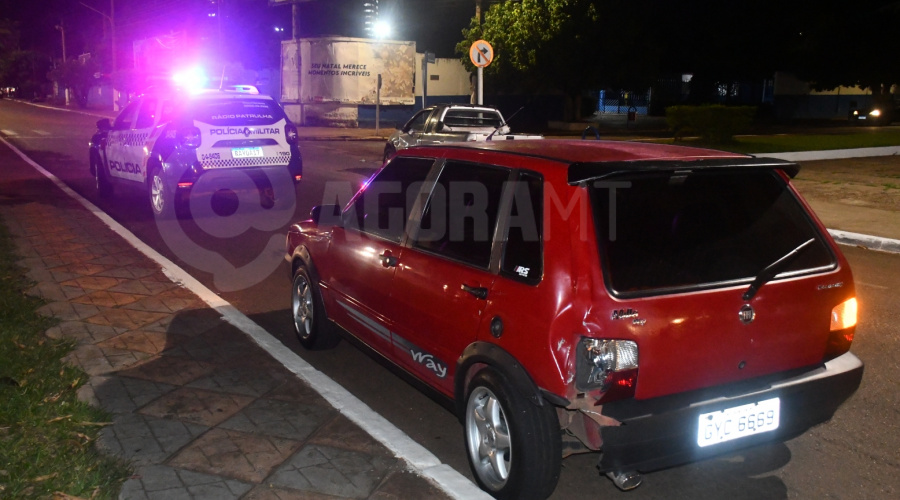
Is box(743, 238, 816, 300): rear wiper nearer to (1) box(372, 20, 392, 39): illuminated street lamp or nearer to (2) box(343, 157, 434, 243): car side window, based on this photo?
(2) box(343, 157, 434, 243): car side window

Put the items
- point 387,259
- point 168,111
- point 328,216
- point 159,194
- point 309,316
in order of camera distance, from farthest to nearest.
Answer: point 159,194, point 168,111, point 309,316, point 328,216, point 387,259

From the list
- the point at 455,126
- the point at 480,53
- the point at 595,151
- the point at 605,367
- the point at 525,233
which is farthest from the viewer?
the point at 480,53

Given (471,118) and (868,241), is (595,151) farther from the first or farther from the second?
(471,118)

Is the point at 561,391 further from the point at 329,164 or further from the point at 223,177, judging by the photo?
the point at 329,164

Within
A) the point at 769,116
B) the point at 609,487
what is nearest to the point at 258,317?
the point at 609,487

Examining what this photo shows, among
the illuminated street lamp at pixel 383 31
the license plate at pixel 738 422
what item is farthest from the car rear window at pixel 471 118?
the illuminated street lamp at pixel 383 31

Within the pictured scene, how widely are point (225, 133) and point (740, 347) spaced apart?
9.50 m

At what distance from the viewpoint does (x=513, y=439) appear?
3.51m

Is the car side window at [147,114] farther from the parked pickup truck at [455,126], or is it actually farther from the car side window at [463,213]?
the car side window at [463,213]

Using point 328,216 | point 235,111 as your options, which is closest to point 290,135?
point 235,111

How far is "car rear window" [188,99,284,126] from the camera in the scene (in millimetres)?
11594

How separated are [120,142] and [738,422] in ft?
38.6

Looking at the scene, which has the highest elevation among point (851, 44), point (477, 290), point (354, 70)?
point (851, 44)

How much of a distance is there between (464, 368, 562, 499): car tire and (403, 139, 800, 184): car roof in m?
0.98
